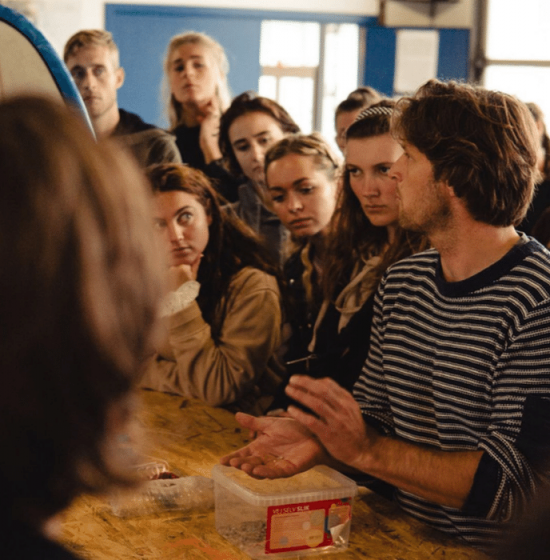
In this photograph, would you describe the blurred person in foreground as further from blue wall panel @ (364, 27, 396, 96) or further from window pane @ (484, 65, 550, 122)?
blue wall panel @ (364, 27, 396, 96)

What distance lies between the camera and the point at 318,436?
1.40m

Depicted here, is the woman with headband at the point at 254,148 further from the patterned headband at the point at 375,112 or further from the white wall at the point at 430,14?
the white wall at the point at 430,14

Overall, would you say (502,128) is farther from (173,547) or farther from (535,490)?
(173,547)

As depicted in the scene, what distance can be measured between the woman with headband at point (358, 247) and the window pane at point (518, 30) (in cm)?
470

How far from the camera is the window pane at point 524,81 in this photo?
621cm

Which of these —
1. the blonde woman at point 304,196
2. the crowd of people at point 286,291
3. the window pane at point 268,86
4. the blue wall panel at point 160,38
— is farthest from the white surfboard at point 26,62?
the window pane at point 268,86

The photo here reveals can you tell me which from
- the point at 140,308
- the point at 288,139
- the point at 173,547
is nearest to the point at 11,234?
the point at 140,308

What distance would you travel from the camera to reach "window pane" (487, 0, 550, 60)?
20.7ft

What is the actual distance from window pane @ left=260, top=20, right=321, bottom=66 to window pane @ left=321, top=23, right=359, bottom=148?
0.11 m

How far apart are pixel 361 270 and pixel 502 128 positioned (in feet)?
2.29

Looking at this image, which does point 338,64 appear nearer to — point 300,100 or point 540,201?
point 300,100

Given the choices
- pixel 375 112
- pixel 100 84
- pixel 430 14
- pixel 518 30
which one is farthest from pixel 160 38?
pixel 375 112

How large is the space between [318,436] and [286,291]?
1065 millimetres

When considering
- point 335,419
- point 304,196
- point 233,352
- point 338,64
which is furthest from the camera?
point 338,64
